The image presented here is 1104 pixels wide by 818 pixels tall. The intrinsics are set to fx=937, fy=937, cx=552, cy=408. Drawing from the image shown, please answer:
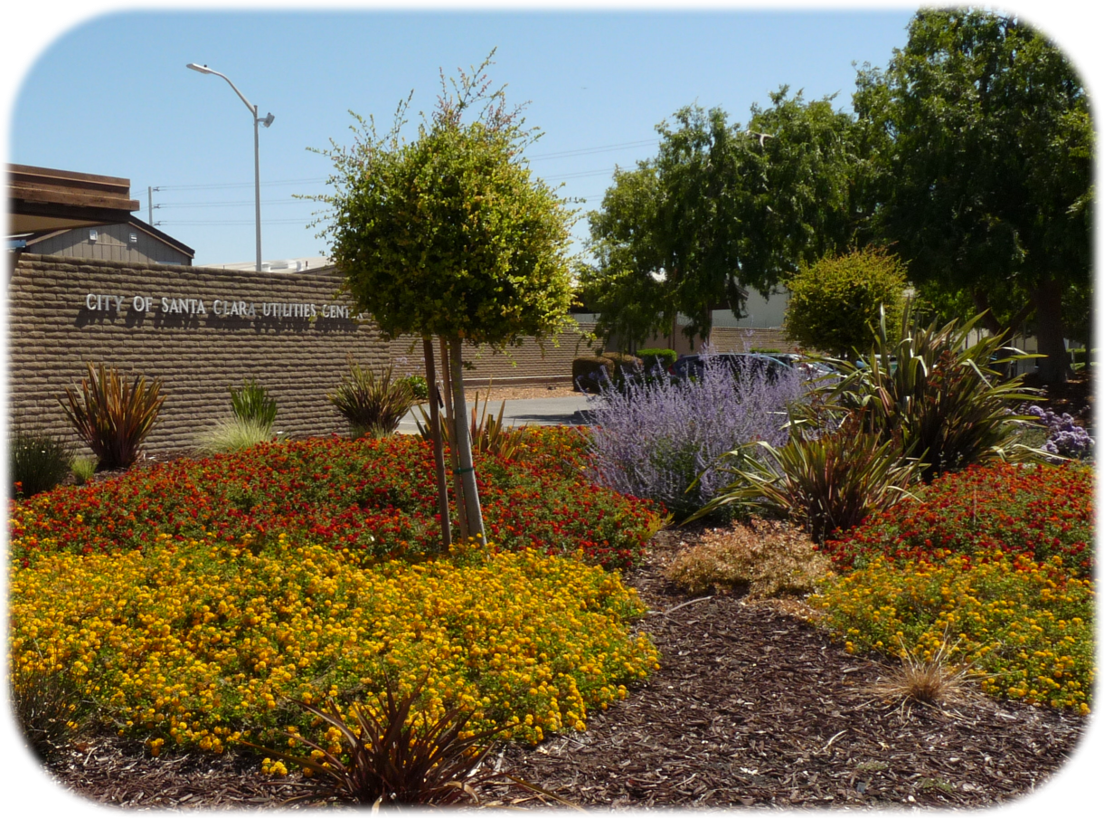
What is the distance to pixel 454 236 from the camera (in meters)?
6.00

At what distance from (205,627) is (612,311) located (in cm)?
2462

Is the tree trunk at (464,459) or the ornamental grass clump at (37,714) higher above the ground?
the tree trunk at (464,459)

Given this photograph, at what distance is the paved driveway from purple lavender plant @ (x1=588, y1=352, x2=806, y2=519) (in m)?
8.89

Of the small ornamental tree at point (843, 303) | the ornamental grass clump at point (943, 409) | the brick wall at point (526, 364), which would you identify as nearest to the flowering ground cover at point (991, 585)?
the ornamental grass clump at point (943, 409)

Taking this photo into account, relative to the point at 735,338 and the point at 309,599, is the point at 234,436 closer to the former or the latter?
the point at 309,599

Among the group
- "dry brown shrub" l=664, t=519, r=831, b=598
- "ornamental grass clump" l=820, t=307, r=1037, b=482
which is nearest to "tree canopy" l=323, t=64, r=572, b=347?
"dry brown shrub" l=664, t=519, r=831, b=598

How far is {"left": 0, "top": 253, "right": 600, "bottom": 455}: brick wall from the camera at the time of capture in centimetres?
1216

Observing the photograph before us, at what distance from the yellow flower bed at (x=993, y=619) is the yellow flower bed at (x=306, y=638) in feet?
4.24

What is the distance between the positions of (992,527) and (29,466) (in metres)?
8.99

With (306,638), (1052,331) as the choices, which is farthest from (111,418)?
(1052,331)

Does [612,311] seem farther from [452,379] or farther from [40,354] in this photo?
[452,379]

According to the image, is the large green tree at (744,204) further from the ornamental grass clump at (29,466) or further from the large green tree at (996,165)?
the ornamental grass clump at (29,466)

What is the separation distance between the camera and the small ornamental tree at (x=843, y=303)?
14.7m

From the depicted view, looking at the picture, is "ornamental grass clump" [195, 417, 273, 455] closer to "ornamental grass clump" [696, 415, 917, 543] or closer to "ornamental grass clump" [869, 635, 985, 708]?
"ornamental grass clump" [696, 415, 917, 543]
